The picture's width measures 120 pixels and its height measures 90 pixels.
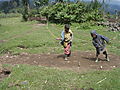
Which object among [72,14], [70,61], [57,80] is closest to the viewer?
[57,80]

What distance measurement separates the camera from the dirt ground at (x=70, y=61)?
8.02 m

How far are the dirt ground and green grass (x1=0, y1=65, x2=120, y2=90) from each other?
661mm

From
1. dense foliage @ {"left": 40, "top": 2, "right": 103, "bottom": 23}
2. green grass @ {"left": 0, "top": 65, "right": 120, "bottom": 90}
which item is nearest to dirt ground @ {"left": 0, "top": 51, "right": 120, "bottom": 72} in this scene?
green grass @ {"left": 0, "top": 65, "right": 120, "bottom": 90}

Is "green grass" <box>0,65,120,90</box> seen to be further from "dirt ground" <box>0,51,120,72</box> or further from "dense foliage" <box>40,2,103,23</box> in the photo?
"dense foliage" <box>40,2,103,23</box>

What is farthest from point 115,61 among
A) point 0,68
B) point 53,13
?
point 53,13

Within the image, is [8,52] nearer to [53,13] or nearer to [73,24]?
[73,24]

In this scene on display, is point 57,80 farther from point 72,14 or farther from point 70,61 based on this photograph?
point 72,14

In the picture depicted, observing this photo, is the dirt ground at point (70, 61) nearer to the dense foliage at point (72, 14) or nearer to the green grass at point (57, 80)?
the green grass at point (57, 80)

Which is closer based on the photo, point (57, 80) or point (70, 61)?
point (57, 80)

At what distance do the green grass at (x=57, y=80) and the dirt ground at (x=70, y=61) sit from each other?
661 mm

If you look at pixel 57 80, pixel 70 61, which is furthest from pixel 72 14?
pixel 57 80

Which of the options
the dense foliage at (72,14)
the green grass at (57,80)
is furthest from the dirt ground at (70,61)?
the dense foliage at (72,14)

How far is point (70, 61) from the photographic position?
28.9ft

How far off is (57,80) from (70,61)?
232 centimetres
